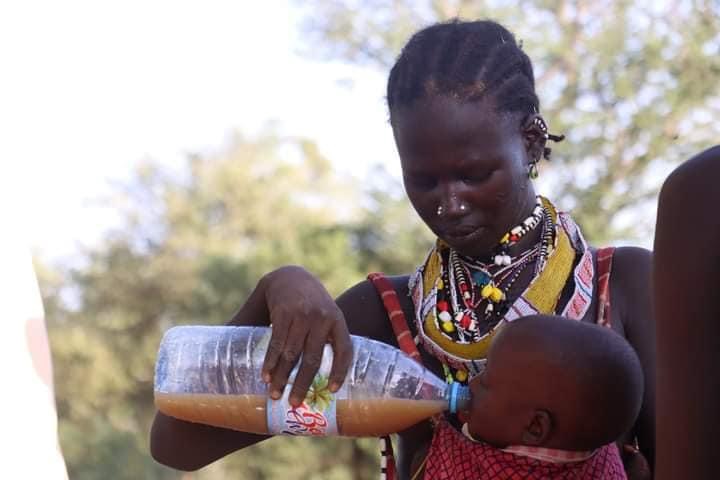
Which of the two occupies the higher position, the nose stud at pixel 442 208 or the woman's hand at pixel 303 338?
the nose stud at pixel 442 208

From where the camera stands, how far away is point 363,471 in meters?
12.2

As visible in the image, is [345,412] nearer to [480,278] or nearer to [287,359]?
[287,359]

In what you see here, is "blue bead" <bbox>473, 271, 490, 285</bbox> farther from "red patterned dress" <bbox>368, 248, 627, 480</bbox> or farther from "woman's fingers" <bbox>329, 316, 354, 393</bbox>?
"woman's fingers" <bbox>329, 316, 354, 393</bbox>

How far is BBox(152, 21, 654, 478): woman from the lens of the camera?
6.59ft

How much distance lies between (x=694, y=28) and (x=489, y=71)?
11650mm

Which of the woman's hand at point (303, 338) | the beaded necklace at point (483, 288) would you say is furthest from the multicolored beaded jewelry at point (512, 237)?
the woman's hand at point (303, 338)

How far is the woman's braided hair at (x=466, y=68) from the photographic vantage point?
2.09 m

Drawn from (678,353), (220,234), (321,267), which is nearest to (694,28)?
(321,267)

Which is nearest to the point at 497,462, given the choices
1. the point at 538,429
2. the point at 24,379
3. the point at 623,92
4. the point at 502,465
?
the point at 502,465

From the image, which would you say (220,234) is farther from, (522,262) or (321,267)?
(522,262)

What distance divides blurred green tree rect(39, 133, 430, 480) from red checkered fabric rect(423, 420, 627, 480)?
975 cm

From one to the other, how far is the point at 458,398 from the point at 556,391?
0.21 m

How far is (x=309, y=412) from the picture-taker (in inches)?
76.3

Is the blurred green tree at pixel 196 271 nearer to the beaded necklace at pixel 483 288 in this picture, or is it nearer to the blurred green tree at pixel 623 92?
the blurred green tree at pixel 623 92
